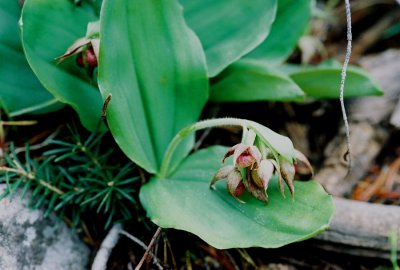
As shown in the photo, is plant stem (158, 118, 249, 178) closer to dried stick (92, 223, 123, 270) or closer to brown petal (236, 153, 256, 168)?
brown petal (236, 153, 256, 168)

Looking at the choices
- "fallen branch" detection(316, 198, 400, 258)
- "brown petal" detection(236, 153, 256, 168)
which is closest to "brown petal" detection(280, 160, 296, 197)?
"brown petal" detection(236, 153, 256, 168)

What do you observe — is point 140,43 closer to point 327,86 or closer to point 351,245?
point 327,86

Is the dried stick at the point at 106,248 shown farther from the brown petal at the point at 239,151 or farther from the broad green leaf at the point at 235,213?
the brown petal at the point at 239,151

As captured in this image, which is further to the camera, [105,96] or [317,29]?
[317,29]

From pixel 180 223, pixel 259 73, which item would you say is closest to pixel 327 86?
pixel 259 73

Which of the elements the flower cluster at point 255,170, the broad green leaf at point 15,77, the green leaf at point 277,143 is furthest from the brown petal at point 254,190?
the broad green leaf at point 15,77
